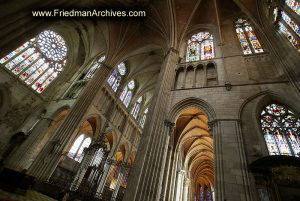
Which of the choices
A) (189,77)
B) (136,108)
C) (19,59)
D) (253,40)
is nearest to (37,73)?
(19,59)

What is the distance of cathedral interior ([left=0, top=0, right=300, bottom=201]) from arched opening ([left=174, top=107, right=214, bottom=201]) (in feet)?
0.41

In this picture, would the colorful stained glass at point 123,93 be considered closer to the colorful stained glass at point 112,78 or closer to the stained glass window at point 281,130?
the colorful stained glass at point 112,78

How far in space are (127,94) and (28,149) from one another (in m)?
10.1

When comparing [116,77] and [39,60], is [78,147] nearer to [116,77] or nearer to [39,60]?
[116,77]

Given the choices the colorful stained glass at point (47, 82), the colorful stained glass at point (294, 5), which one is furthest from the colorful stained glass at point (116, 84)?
the colorful stained glass at point (294, 5)

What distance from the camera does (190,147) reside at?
47.5 ft

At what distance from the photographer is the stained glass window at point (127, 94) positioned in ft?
56.2

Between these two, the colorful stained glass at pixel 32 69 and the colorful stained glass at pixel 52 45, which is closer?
the colorful stained glass at pixel 32 69

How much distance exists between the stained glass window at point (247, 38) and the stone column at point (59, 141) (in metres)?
10.7

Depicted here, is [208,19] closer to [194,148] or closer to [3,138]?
[194,148]

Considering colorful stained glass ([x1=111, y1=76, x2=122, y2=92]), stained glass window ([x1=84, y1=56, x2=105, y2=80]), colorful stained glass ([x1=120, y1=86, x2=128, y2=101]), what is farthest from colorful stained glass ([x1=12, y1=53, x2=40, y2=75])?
colorful stained glass ([x1=120, y1=86, x2=128, y2=101])

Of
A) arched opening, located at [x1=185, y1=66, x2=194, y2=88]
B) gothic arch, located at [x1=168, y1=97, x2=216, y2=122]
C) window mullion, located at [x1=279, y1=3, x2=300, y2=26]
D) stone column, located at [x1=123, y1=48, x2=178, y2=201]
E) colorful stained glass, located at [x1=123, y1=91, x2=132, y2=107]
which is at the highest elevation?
colorful stained glass, located at [x1=123, y1=91, x2=132, y2=107]

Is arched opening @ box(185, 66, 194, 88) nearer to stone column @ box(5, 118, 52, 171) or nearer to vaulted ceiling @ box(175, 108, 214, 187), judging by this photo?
vaulted ceiling @ box(175, 108, 214, 187)

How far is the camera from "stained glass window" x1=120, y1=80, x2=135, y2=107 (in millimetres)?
17133
